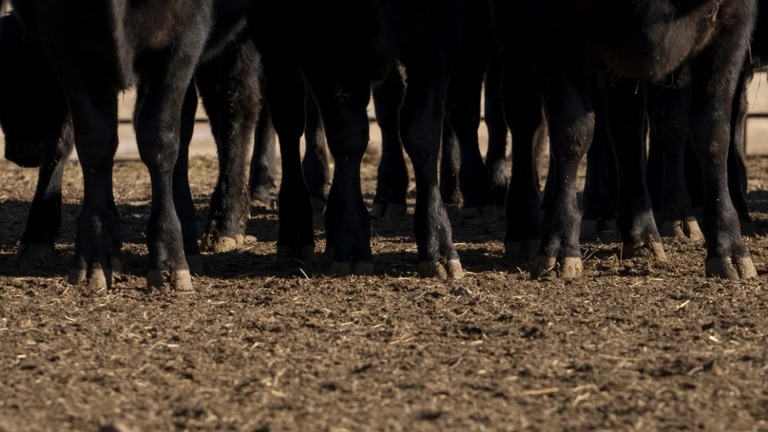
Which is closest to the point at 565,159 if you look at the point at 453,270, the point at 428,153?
the point at 428,153

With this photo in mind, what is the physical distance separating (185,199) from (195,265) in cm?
38

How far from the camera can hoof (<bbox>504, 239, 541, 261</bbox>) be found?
26.6ft

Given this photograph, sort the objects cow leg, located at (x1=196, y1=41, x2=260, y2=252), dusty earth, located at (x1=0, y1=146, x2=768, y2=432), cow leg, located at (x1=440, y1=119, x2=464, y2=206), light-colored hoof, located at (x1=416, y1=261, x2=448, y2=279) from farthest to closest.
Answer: cow leg, located at (x1=440, y1=119, x2=464, y2=206), cow leg, located at (x1=196, y1=41, x2=260, y2=252), light-colored hoof, located at (x1=416, y1=261, x2=448, y2=279), dusty earth, located at (x1=0, y1=146, x2=768, y2=432)

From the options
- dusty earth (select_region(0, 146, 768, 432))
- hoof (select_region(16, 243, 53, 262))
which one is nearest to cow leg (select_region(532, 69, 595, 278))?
dusty earth (select_region(0, 146, 768, 432))

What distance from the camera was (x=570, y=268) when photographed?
24.3 ft

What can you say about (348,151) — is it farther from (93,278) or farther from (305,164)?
(305,164)

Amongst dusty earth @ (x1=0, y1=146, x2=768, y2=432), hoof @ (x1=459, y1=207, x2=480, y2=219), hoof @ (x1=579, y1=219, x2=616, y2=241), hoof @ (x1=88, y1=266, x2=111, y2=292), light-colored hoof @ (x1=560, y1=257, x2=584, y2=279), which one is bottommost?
dusty earth @ (x1=0, y1=146, x2=768, y2=432)

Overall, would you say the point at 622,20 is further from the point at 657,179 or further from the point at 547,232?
the point at 657,179

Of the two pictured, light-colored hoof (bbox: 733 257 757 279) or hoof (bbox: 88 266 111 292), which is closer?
hoof (bbox: 88 266 111 292)

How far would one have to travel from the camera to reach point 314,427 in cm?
465

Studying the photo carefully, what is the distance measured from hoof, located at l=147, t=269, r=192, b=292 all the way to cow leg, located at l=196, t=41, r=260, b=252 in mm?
1730

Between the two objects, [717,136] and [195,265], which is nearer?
[717,136]

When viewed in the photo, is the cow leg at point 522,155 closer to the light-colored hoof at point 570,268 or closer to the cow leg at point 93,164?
the light-colored hoof at point 570,268

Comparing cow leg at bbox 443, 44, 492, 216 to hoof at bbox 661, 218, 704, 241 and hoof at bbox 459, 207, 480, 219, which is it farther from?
hoof at bbox 661, 218, 704, 241
